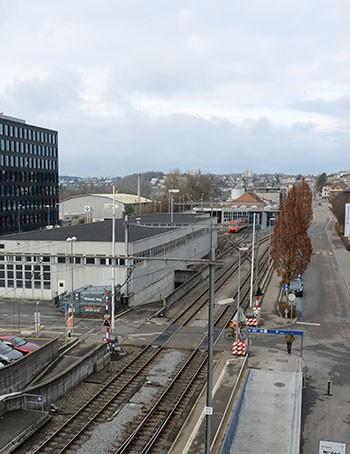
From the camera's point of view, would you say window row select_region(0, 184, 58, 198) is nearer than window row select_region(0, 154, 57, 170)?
No

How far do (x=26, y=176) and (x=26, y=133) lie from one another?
6998 millimetres

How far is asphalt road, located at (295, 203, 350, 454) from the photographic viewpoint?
16719 millimetres

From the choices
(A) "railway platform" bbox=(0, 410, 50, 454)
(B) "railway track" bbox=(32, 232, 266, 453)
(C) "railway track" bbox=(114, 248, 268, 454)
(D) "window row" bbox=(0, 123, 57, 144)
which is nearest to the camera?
(A) "railway platform" bbox=(0, 410, 50, 454)

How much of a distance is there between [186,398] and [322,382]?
6.06 metres

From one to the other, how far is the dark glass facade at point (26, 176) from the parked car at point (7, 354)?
181 feet

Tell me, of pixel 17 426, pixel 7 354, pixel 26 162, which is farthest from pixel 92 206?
pixel 17 426

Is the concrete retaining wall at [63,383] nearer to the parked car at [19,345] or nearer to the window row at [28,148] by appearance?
the parked car at [19,345]

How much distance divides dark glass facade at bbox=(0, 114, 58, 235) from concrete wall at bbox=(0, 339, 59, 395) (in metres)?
56.6

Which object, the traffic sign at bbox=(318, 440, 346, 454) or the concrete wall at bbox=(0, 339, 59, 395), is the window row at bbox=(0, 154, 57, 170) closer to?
the concrete wall at bbox=(0, 339, 59, 395)

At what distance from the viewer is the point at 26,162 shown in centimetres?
8150

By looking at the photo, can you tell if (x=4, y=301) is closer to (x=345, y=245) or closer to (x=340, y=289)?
(x=340, y=289)

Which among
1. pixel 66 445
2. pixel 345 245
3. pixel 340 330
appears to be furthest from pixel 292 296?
pixel 345 245

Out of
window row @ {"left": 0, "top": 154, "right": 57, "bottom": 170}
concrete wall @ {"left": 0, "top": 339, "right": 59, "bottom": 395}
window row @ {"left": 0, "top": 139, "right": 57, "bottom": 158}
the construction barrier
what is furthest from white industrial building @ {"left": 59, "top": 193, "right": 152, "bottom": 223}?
concrete wall @ {"left": 0, "top": 339, "right": 59, "bottom": 395}

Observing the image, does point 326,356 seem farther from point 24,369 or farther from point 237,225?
point 237,225
